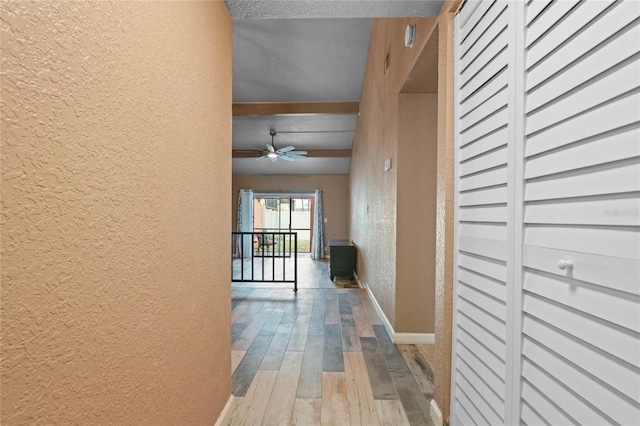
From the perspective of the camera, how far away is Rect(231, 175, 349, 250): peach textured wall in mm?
10102

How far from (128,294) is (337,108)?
5775mm

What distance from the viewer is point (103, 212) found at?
0.75 meters

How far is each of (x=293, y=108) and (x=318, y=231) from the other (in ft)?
15.0

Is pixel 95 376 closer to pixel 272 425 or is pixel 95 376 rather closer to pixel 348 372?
pixel 272 425

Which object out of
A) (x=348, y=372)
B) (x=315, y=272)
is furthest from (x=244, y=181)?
(x=348, y=372)

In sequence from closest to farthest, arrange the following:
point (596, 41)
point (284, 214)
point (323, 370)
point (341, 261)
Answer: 1. point (596, 41)
2. point (323, 370)
3. point (341, 261)
4. point (284, 214)

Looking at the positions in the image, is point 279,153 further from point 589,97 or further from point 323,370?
point 589,97

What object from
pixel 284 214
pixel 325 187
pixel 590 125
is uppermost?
pixel 325 187

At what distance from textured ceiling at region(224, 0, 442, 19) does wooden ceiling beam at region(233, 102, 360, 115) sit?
4502mm

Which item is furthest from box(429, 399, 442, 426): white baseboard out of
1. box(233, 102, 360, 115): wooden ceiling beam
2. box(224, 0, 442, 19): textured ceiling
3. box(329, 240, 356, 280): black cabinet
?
box(233, 102, 360, 115): wooden ceiling beam

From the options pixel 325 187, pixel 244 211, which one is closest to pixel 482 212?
pixel 325 187

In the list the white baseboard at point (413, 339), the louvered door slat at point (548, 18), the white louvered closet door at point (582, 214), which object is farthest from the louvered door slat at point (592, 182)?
the white baseboard at point (413, 339)

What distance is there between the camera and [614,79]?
2.19ft

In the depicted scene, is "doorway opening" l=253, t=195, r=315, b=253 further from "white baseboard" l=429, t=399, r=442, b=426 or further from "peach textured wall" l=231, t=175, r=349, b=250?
"white baseboard" l=429, t=399, r=442, b=426
